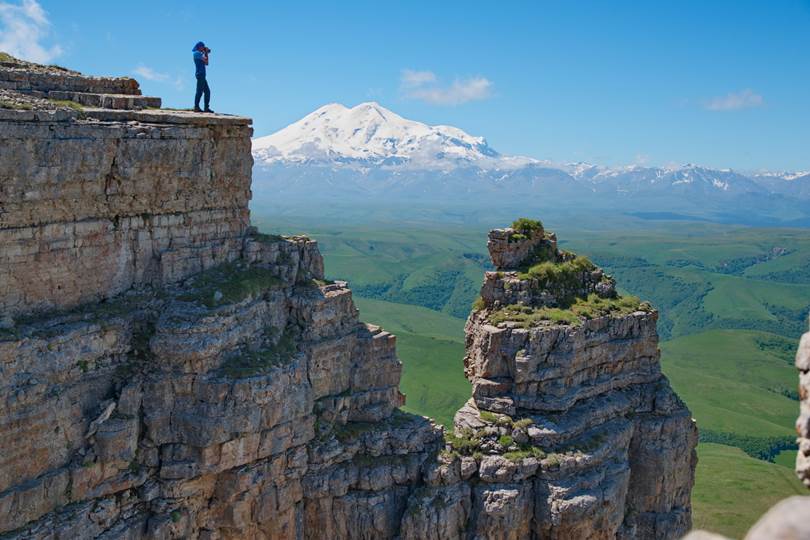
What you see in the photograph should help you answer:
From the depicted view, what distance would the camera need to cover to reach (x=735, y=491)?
199ft

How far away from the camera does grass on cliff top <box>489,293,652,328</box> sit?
114 ft

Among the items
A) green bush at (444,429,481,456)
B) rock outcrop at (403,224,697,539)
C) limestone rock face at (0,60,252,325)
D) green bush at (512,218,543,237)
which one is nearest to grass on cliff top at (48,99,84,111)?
limestone rock face at (0,60,252,325)

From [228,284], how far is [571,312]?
15207mm

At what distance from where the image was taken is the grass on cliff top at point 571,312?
114ft

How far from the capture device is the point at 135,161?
88.9ft

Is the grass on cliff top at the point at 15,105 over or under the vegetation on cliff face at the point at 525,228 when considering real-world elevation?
over

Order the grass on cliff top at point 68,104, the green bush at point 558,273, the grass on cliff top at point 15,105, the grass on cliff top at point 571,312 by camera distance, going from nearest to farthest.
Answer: the grass on cliff top at point 15,105
the grass on cliff top at point 68,104
the grass on cliff top at point 571,312
the green bush at point 558,273

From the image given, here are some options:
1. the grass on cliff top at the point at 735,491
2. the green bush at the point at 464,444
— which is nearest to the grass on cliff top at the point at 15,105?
the green bush at the point at 464,444

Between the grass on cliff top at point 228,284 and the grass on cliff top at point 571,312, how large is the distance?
10488mm

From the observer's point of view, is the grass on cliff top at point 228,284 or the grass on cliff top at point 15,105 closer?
the grass on cliff top at point 15,105

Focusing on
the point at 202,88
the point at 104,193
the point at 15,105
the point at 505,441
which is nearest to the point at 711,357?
the point at 505,441

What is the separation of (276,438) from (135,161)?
1096cm

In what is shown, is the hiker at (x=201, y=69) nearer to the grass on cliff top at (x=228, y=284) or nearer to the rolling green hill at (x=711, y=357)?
the grass on cliff top at (x=228, y=284)

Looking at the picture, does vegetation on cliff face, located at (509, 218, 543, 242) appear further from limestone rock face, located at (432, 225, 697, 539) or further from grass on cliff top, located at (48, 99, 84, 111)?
grass on cliff top, located at (48, 99, 84, 111)
